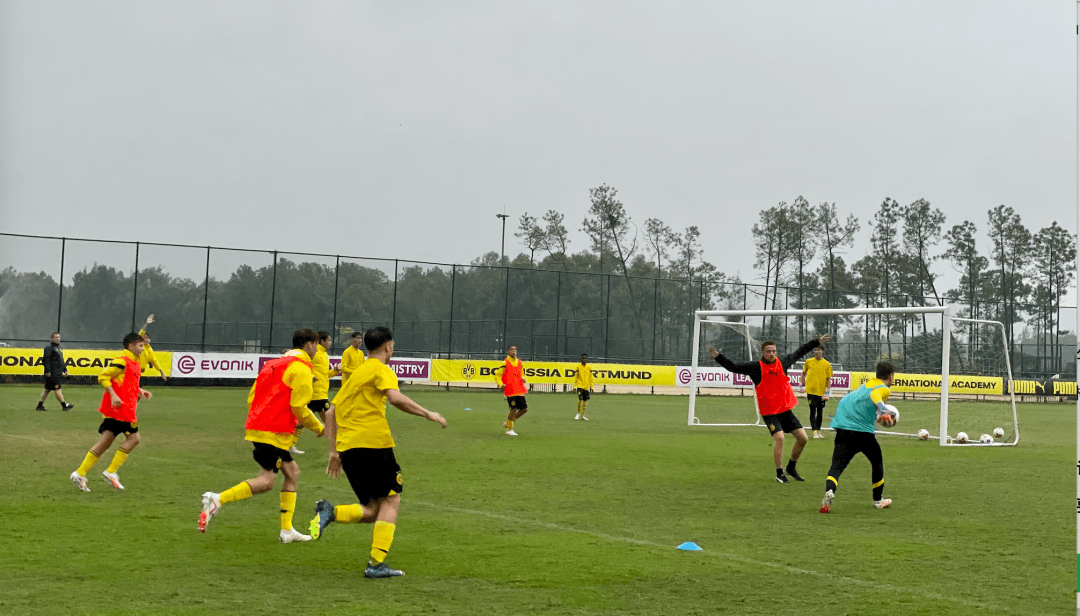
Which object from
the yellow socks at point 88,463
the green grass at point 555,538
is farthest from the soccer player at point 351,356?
the yellow socks at point 88,463

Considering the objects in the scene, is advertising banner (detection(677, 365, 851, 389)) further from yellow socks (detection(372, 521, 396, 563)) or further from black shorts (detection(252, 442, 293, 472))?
yellow socks (detection(372, 521, 396, 563))

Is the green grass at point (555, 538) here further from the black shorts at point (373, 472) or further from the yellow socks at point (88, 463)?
the black shorts at point (373, 472)

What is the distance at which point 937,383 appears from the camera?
1633 inches

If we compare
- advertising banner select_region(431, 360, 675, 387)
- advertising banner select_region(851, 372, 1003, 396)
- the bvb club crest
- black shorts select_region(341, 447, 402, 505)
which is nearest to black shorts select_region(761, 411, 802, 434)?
black shorts select_region(341, 447, 402, 505)

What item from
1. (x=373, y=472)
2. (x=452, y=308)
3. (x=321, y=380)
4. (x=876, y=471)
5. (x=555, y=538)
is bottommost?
(x=555, y=538)

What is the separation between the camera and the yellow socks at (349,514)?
755 centimetres

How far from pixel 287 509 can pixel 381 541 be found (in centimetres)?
180

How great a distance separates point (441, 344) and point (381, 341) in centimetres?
3857

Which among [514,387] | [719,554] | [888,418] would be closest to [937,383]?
[514,387]

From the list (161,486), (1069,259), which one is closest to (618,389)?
(161,486)

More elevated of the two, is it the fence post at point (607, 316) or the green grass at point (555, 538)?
the fence post at point (607, 316)

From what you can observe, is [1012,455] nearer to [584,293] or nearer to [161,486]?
[161,486]

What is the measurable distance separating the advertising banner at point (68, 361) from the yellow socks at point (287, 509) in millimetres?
26362

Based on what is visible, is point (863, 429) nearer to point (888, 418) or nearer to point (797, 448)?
point (888, 418)
